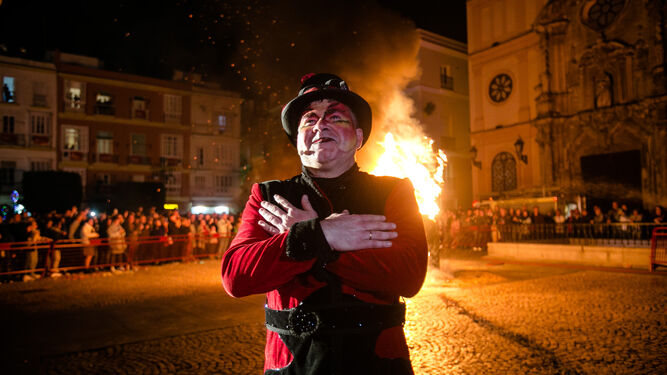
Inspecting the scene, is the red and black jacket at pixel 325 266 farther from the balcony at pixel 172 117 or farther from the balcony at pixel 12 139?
the balcony at pixel 172 117

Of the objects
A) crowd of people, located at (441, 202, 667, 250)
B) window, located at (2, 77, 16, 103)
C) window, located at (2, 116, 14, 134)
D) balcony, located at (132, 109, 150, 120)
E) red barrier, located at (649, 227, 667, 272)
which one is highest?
window, located at (2, 77, 16, 103)

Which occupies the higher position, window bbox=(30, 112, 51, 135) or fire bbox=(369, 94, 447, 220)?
window bbox=(30, 112, 51, 135)

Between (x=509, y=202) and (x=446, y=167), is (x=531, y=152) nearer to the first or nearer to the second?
(x=509, y=202)

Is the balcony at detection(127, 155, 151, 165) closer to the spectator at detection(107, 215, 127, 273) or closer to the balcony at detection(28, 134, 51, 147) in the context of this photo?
the balcony at detection(28, 134, 51, 147)

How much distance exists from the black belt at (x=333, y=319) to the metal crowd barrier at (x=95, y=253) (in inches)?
505

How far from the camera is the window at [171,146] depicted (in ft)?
123

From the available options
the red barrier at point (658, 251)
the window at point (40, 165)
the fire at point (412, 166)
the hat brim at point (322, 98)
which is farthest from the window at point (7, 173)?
the red barrier at point (658, 251)

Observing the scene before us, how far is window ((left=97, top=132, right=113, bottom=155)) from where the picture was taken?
34.8m

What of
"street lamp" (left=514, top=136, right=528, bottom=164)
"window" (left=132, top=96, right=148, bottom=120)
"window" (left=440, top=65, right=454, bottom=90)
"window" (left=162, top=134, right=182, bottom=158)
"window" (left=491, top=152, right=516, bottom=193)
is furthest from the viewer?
"window" (left=162, top=134, right=182, bottom=158)

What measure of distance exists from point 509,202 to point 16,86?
115ft

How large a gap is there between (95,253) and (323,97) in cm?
1328

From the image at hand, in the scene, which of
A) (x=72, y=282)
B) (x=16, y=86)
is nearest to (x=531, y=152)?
(x=72, y=282)

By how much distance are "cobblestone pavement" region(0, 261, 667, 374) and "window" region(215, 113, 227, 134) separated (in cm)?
3073

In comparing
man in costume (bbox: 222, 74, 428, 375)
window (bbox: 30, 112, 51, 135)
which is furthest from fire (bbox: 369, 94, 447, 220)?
window (bbox: 30, 112, 51, 135)
